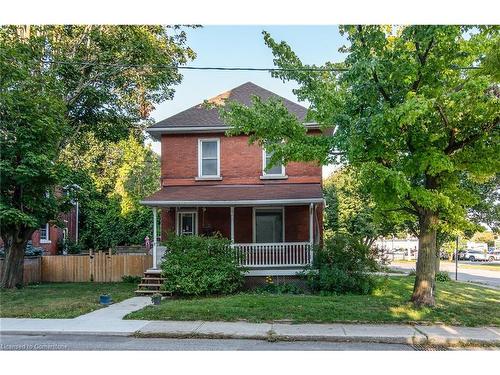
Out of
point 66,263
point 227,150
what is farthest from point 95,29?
point 66,263

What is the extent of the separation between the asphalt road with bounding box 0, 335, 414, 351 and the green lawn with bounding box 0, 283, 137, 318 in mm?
2217

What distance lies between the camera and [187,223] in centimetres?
1795

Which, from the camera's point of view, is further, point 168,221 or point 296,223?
point 168,221

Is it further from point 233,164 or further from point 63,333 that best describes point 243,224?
point 63,333

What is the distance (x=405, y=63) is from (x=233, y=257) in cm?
853

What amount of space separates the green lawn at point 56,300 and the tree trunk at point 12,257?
0.90m

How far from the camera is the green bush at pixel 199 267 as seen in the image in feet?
44.4

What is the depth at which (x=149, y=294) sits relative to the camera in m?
14.7

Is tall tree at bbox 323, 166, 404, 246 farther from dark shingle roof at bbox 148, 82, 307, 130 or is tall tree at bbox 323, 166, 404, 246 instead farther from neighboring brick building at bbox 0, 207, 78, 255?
neighboring brick building at bbox 0, 207, 78, 255

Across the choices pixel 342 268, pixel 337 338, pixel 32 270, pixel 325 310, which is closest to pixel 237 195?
pixel 342 268

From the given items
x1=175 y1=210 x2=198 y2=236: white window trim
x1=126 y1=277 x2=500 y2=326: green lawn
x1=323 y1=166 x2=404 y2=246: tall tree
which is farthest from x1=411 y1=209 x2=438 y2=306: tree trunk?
x1=323 y1=166 x2=404 y2=246: tall tree

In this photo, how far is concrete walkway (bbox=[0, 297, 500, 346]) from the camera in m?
8.57

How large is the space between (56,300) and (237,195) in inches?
272

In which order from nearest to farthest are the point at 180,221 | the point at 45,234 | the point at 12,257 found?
the point at 12,257 < the point at 180,221 < the point at 45,234
